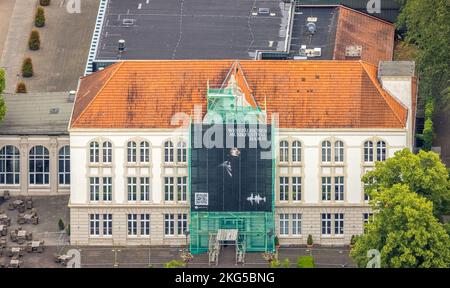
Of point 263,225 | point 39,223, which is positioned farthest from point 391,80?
point 39,223

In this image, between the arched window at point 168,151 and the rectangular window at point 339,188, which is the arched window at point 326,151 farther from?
the arched window at point 168,151

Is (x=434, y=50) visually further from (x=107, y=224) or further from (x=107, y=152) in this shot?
(x=107, y=224)

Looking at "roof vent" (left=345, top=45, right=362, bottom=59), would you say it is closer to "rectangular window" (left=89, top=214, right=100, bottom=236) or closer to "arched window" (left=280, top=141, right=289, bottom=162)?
"arched window" (left=280, top=141, right=289, bottom=162)

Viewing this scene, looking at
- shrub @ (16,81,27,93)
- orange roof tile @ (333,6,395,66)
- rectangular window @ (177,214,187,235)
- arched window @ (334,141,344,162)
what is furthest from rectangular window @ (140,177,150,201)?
shrub @ (16,81,27,93)

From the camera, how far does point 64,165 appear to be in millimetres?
118938

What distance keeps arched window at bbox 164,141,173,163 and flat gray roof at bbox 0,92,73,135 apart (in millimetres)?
13129

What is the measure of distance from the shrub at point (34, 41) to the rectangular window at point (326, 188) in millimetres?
51473

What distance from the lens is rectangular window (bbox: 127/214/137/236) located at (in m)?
110

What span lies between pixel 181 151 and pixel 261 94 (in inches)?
337

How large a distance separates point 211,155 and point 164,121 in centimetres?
633

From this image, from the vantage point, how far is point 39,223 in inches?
4471

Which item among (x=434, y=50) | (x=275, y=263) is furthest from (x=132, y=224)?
(x=434, y=50)
